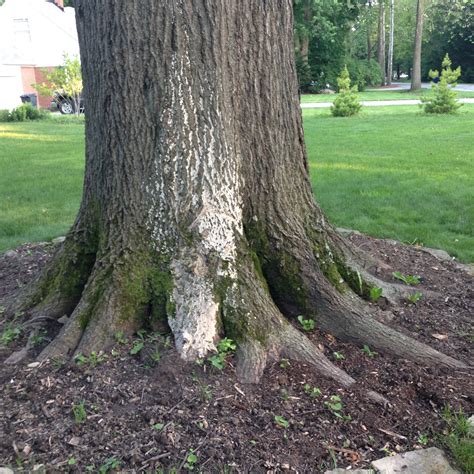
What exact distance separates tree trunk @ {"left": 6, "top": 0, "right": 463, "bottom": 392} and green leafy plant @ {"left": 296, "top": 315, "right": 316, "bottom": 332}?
6 cm

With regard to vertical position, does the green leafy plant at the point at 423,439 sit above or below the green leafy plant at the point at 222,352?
below

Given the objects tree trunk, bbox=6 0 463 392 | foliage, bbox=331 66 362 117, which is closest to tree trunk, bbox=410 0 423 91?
foliage, bbox=331 66 362 117

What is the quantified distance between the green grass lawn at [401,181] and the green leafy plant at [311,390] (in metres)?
2.93

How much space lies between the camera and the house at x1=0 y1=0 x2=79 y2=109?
33.1 metres

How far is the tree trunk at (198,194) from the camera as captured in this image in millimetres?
3137

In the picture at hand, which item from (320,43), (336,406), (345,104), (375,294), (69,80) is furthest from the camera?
(320,43)

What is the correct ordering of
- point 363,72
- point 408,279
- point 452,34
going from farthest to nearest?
point 452,34
point 363,72
point 408,279

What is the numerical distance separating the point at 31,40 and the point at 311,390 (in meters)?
37.0

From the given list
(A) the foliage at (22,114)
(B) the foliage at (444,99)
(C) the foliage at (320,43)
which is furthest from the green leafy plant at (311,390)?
(C) the foliage at (320,43)

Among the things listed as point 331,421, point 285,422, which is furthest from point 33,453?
point 331,421

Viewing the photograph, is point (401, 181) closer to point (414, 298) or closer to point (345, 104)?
point (414, 298)

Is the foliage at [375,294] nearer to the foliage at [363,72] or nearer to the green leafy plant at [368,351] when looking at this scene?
the green leafy plant at [368,351]

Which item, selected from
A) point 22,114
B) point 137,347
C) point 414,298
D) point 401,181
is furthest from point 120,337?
point 22,114

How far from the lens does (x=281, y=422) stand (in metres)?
2.68
